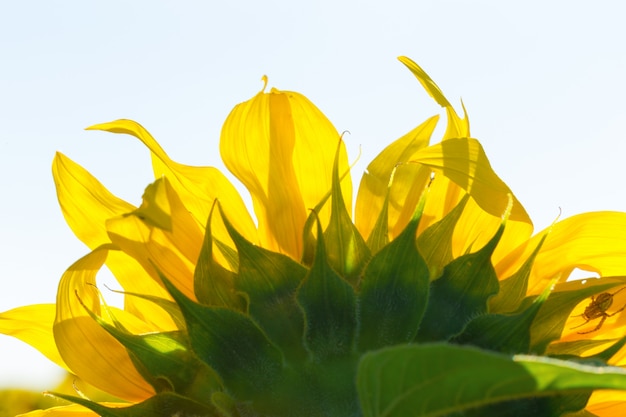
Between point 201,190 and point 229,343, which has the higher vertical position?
point 201,190

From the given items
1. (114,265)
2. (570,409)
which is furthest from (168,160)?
(570,409)

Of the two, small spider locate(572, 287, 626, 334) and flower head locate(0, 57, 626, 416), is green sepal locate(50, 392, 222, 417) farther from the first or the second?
small spider locate(572, 287, 626, 334)

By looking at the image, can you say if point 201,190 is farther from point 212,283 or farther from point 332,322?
point 332,322

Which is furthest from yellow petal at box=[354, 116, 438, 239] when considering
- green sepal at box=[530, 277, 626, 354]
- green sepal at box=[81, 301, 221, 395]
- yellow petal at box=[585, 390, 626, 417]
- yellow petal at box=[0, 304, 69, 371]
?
yellow petal at box=[0, 304, 69, 371]

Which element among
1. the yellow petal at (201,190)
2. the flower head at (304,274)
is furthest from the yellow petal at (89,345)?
the yellow petal at (201,190)

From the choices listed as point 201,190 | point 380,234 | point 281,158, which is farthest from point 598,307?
point 201,190
